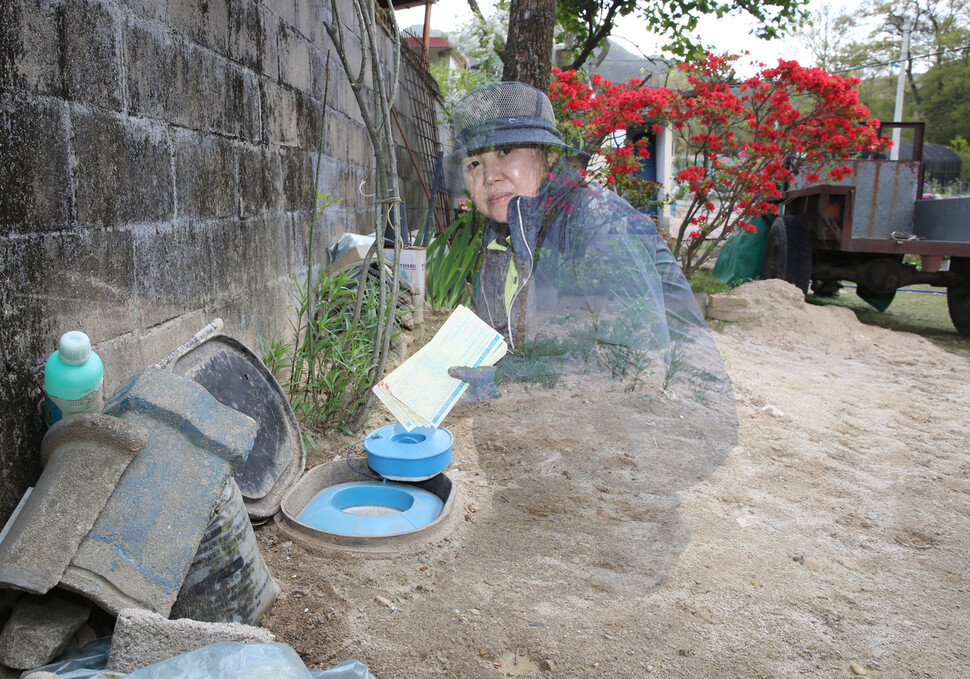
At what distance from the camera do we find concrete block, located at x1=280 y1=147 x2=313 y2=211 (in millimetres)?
3121

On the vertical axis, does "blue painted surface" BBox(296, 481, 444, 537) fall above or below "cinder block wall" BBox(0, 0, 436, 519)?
below

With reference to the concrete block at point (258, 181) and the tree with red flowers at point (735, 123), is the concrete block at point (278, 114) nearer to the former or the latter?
the concrete block at point (258, 181)

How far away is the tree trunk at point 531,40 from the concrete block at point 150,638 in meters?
4.01

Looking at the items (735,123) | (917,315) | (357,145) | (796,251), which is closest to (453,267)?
(357,145)

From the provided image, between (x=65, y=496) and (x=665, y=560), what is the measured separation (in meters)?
1.62

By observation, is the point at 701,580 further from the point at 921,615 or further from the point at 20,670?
the point at 20,670

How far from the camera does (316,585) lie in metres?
1.82

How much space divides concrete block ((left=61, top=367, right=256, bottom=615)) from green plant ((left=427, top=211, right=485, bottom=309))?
2898 millimetres

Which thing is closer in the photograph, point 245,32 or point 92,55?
point 92,55

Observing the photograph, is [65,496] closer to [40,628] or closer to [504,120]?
[40,628]

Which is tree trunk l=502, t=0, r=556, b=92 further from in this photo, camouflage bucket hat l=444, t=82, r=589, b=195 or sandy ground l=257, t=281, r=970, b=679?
sandy ground l=257, t=281, r=970, b=679

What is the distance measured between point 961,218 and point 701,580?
5.61 m

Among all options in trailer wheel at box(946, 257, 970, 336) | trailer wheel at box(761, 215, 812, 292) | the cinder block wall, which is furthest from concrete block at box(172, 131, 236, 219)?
trailer wheel at box(946, 257, 970, 336)

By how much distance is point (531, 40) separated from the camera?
14.5ft
